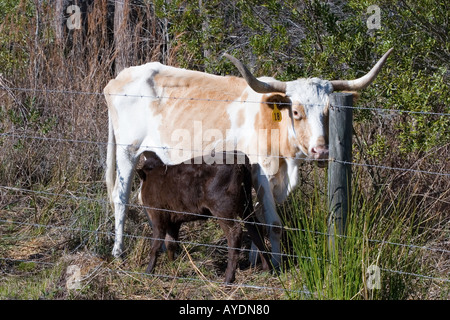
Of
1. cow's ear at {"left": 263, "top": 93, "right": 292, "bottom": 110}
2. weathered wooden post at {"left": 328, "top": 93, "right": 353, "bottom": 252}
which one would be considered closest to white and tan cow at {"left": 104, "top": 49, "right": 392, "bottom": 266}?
cow's ear at {"left": 263, "top": 93, "right": 292, "bottom": 110}

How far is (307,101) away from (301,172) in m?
1.16

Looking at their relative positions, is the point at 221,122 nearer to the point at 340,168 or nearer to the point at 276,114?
the point at 276,114

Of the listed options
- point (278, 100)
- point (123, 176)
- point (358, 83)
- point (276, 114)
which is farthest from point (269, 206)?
point (123, 176)

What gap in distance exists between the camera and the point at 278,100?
18.2 feet

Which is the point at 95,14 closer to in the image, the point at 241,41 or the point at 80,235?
the point at 241,41

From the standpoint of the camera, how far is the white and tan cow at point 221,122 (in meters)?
5.44

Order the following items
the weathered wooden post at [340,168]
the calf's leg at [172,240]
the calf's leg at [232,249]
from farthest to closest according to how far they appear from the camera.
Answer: the calf's leg at [172,240], the calf's leg at [232,249], the weathered wooden post at [340,168]

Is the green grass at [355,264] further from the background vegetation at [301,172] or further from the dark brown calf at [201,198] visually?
the dark brown calf at [201,198]

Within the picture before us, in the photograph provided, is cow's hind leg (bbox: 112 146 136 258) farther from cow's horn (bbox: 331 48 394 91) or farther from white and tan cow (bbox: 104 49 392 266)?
cow's horn (bbox: 331 48 394 91)

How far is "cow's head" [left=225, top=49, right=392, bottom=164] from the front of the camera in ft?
17.3

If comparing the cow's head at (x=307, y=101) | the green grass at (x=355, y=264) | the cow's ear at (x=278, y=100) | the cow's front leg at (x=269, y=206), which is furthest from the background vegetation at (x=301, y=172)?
the cow's ear at (x=278, y=100)

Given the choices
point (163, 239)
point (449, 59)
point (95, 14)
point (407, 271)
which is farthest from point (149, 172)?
point (95, 14)

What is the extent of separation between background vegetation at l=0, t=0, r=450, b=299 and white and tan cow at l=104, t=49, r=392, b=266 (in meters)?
0.34
